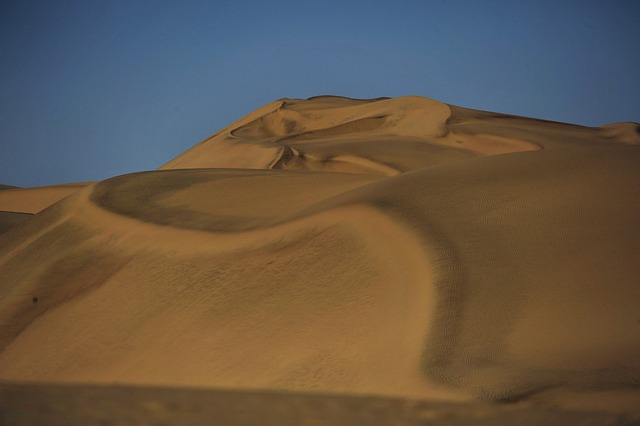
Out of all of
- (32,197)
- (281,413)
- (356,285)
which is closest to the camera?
(281,413)

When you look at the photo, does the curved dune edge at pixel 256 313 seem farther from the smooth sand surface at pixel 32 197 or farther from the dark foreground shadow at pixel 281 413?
the smooth sand surface at pixel 32 197

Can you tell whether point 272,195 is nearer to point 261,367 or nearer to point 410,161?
point 261,367

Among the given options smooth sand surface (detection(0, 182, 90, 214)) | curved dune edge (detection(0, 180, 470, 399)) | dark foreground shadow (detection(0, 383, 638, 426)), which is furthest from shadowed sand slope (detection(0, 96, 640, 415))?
smooth sand surface (detection(0, 182, 90, 214))

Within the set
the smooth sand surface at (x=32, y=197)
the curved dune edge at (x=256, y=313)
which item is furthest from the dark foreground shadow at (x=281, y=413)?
the smooth sand surface at (x=32, y=197)

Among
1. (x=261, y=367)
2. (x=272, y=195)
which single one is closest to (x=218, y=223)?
(x=272, y=195)

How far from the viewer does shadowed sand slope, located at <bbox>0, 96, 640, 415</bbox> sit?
294 centimetres

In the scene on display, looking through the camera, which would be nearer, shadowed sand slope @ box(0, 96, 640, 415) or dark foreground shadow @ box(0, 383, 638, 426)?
dark foreground shadow @ box(0, 383, 638, 426)

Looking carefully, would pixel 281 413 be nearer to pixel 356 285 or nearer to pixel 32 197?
pixel 356 285

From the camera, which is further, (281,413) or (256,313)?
(256,313)

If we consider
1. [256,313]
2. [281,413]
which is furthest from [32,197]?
[281,413]

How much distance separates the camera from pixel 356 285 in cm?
362

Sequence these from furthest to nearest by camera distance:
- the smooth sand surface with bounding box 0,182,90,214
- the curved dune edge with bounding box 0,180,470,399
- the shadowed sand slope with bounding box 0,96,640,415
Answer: the smooth sand surface with bounding box 0,182,90,214
the curved dune edge with bounding box 0,180,470,399
the shadowed sand slope with bounding box 0,96,640,415

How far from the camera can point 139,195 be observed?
5332mm

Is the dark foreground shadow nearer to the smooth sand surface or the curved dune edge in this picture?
the curved dune edge
